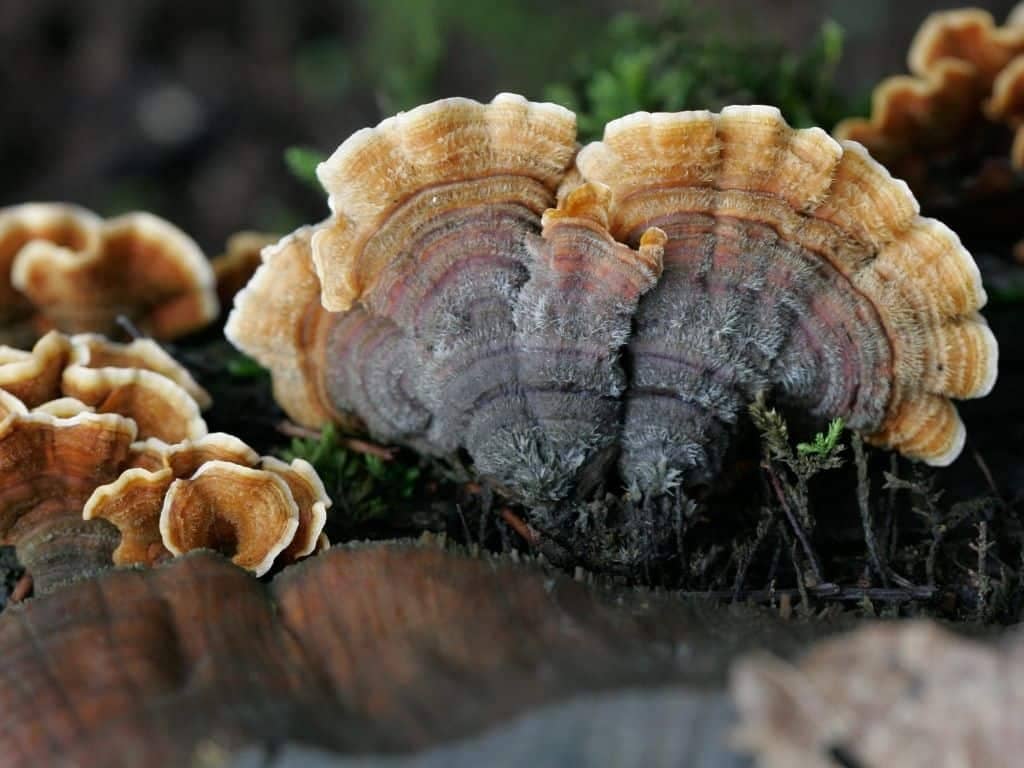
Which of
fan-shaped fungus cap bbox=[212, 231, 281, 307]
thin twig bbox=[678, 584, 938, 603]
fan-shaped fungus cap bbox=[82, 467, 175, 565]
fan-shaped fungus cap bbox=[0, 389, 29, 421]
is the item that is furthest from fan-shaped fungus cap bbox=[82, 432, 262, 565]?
fan-shaped fungus cap bbox=[212, 231, 281, 307]

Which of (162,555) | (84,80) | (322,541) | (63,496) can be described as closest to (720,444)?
(322,541)

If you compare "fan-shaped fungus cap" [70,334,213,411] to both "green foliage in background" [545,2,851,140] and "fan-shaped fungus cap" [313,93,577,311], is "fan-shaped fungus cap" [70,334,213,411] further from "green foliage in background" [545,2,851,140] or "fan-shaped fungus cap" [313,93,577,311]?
"green foliage in background" [545,2,851,140]

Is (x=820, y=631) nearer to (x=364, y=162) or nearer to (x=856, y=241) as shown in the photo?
(x=856, y=241)

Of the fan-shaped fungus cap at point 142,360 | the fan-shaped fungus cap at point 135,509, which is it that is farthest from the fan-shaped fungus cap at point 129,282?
the fan-shaped fungus cap at point 135,509

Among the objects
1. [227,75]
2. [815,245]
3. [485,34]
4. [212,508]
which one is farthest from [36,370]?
[227,75]

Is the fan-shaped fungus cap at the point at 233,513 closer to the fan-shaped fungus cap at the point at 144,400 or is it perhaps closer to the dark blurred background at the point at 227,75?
the fan-shaped fungus cap at the point at 144,400

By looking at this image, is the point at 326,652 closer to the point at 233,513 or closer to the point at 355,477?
the point at 233,513
